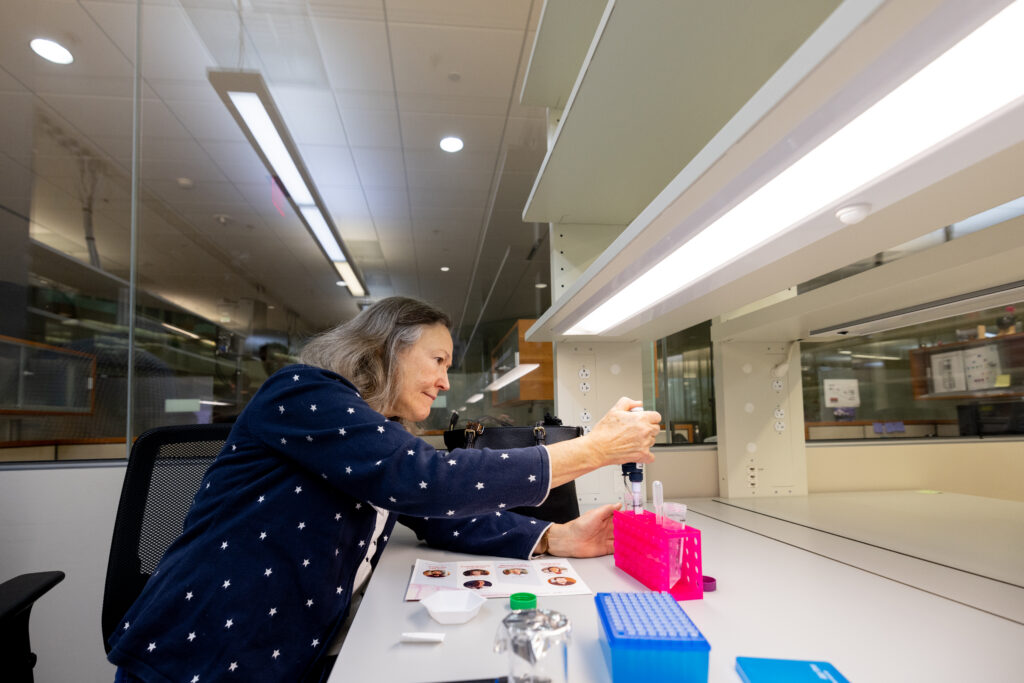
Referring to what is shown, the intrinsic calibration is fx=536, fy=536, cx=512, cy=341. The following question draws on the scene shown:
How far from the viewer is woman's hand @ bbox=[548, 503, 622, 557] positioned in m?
1.19

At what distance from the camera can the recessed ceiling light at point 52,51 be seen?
2.83 m

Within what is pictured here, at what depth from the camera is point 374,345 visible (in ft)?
4.00

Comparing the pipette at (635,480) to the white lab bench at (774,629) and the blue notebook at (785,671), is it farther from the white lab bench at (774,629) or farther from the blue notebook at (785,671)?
the blue notebook at (785,671)

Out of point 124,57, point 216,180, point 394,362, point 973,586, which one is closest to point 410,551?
point 394,362

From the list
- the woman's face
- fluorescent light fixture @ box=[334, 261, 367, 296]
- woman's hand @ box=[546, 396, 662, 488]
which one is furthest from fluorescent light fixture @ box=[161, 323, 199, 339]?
woman's hand @ box=[546, 396, 662, 488]

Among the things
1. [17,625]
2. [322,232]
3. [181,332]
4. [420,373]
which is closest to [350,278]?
[322,232]

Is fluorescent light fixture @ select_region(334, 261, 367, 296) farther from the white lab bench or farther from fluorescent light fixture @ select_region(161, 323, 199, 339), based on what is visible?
the white lab bench

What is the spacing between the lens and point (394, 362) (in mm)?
1220

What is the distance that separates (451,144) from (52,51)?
2191mm

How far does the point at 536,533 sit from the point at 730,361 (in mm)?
1143

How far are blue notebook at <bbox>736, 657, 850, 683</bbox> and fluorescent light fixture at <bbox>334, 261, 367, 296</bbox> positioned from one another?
417cm

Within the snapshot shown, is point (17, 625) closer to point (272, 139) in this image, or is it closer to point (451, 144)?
point (272, 139)

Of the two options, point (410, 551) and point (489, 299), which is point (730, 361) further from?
point (489, 299)

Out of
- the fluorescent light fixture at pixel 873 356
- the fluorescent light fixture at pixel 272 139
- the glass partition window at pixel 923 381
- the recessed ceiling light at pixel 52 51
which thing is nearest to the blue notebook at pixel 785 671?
the glass partition window at pixel 923 381
